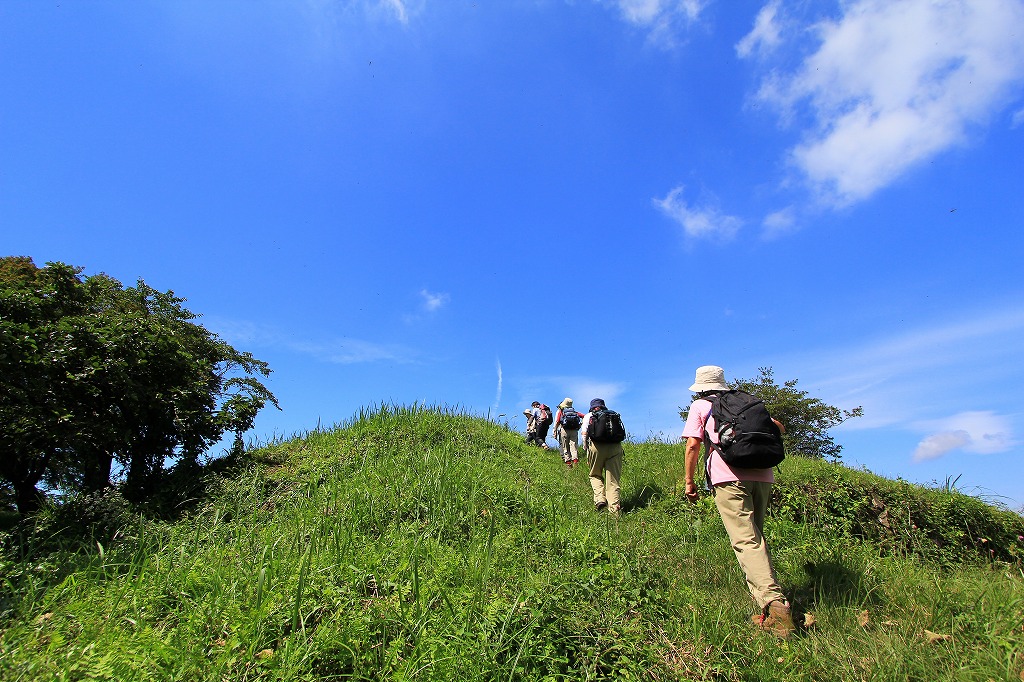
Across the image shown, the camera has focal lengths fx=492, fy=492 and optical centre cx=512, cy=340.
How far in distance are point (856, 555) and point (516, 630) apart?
15.7 feet

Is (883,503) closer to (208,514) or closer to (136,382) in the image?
(208,514)

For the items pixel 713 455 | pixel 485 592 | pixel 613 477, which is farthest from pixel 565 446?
pixel 485 592

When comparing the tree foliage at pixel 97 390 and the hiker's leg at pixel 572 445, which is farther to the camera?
the hiker's leg at pixel 572 445

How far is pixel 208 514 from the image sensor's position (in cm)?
691

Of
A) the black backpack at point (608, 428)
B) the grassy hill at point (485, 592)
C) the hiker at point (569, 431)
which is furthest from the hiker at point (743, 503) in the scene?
the hiker at point (569, 431)

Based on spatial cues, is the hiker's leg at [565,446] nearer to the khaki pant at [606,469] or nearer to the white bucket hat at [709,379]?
the khaki pant at [606,469]

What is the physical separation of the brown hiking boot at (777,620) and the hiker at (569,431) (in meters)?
8.56

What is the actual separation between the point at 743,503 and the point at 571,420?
8643 mm

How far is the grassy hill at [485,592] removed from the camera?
3004 millimetres

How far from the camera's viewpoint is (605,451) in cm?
757

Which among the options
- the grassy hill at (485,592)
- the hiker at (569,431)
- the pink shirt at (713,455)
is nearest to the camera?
the grassy hill at (485,592)

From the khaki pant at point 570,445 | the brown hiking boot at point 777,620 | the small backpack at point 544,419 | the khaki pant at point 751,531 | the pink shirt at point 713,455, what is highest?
the small backpack at point 544,419

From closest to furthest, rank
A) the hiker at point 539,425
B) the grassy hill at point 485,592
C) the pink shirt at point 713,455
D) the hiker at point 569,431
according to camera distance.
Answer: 1. the grassy hill at point 485,592
2. the pink shirt at point 713,455
3. the hiker at point 569,431
4. the hiker at point 539,425

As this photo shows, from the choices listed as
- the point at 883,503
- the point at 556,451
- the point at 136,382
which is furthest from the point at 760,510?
the point at 556,451
